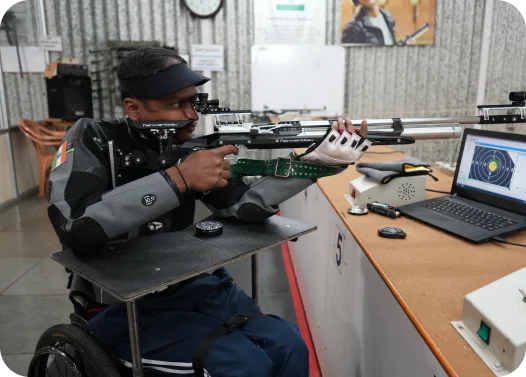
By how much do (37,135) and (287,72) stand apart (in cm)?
265

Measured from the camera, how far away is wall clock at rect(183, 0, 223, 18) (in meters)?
4.47

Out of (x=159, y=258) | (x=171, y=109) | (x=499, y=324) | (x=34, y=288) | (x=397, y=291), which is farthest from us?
(x=34, y=288)

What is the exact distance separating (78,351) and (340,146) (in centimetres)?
85

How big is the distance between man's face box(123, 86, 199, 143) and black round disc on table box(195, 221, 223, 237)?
265 mm

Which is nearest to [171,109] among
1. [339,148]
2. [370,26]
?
[339,148]

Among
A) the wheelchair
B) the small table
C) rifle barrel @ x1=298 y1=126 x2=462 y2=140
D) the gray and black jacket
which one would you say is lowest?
the wheelchair

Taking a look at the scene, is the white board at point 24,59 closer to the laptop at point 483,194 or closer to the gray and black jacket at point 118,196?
the gray and black jacket at point 118,196

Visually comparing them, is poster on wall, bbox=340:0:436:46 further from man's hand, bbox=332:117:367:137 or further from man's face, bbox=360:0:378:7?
man's hand, bbox=332:117:367:137

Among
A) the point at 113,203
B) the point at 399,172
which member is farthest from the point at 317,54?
the point at 113,203

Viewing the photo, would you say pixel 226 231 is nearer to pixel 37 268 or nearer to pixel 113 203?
pixel 113 203

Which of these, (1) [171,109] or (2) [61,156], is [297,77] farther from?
(2) [61,156]

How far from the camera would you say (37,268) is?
2801 mm

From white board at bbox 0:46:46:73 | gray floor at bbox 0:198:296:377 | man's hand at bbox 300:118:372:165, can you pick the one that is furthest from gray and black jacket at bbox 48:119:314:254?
white board at bbox 0:46:46:73

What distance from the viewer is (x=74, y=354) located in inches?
43.4
